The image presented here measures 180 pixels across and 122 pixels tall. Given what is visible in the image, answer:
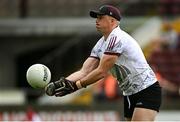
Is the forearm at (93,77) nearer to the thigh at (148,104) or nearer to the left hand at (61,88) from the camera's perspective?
the left hand at (61,88)

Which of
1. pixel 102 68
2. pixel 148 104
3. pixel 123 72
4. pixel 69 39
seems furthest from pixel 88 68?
pixel 69 39

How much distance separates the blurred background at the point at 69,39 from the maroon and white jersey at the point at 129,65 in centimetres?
648

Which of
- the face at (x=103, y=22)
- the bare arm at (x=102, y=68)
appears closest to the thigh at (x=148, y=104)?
the bare arm at (x=102, y=68)

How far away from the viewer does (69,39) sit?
1883 centimetres

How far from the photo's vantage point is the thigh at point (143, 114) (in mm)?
8734

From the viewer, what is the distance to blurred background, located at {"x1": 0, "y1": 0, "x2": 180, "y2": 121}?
16594 mm

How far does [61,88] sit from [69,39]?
32.8ft

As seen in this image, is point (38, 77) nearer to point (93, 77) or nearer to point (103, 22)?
point (93, 77)

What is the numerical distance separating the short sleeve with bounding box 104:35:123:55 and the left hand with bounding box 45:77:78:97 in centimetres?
57

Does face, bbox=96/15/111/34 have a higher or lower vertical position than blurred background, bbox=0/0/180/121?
lower

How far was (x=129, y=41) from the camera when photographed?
29.0 ft

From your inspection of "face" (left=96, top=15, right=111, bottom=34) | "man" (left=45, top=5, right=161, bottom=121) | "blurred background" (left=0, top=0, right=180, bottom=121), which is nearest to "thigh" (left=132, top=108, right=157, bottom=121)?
"man" (left=45, top=5, right=161, bottom=121)

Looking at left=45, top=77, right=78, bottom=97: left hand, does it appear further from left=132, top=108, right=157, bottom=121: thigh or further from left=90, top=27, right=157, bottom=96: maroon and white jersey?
left=132, top=108, right=157, bottom=121: thigh

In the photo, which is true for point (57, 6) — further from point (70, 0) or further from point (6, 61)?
point (6, 61)
